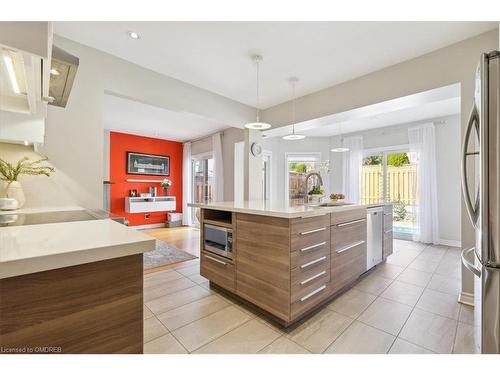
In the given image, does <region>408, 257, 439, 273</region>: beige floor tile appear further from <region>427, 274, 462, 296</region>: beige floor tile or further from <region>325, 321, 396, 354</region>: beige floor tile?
<region>325, 321, 396, 354</region>: beige floor tile

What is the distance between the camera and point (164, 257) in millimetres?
3434

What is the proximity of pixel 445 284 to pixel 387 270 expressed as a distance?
0.57 m

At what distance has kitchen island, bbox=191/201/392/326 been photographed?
5.32 feet

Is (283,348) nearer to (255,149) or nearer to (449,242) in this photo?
(255,149)

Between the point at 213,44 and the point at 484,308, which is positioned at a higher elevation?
the point at 213,44

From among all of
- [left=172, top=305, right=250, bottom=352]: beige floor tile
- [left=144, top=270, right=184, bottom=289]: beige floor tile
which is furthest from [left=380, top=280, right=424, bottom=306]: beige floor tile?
[left=144, top=270, right=184, bottom=289]: beige floor tile

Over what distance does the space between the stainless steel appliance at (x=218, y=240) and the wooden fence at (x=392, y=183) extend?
4396mm

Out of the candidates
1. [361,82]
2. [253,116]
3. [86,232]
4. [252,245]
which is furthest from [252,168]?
[86,232]

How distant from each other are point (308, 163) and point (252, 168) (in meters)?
2.62

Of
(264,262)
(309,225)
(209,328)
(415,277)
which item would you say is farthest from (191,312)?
(415,277)

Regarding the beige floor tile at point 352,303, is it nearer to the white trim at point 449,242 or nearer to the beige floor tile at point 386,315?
the beige floor tile at point 386,315

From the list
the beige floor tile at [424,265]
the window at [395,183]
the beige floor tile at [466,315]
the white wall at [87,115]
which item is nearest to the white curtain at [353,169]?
the window at [395,183]
